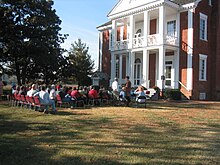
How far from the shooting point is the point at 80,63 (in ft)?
139

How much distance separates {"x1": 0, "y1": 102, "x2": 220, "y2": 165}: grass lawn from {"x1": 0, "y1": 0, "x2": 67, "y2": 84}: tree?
17.4 metres

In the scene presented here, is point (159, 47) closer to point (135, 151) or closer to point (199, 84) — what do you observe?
point (199, 84)

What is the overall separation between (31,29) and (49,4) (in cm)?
387

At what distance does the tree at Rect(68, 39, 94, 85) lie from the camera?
3305 cm

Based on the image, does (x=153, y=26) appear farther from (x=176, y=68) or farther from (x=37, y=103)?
(x=37, y=103)

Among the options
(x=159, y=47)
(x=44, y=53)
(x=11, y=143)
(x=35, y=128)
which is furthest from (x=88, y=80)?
(x=11, y=143)

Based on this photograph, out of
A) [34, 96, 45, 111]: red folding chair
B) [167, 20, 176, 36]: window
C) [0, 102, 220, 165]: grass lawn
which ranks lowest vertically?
[0, 102, 220, 165]: grass lawn

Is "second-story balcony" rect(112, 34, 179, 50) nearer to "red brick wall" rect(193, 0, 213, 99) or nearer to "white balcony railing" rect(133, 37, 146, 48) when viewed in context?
"white balcony railing" rect(133, 37, 146, 48)

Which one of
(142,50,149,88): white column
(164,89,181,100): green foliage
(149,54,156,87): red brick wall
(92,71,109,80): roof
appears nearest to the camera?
(164,89,181,100): green foliage

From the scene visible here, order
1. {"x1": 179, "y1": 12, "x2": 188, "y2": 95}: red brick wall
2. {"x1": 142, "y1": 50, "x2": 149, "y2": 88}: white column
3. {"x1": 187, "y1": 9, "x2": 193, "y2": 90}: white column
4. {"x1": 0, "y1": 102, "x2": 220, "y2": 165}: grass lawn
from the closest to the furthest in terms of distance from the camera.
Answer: {"x1": 0, "y1": 102, "x2": 220, "y2": 165}: grass lawn < {"x1": 187, "y1": 9, "x2": 193, "y2": 90}: white column < {"x1": 179, "y1": 12, "x2": 188, "y2": 95}: red brick wall < {"x1": 142, "y1": 50, "x2": 149, "y2": 88}: white column

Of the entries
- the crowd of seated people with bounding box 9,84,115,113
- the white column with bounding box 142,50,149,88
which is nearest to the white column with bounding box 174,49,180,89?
the white column with bounding box 142,50,149,88

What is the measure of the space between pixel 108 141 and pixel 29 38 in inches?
913

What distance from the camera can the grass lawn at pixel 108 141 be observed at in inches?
239

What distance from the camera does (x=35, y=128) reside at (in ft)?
31.4
